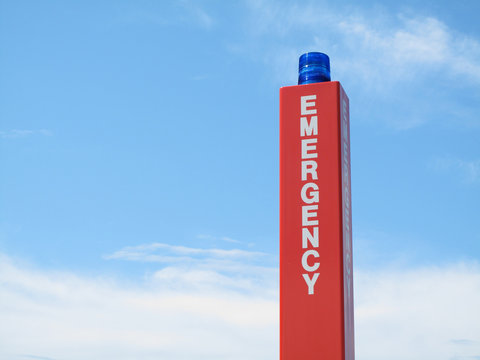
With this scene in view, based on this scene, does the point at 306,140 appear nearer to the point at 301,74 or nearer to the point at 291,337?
the point at 301,74

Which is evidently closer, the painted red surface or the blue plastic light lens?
the painted red surface

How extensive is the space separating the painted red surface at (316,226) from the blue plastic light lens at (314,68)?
0.24 metres

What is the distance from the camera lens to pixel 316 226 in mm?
10234

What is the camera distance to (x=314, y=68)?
36.0 ft

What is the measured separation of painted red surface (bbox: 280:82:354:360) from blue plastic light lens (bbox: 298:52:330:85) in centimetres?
24

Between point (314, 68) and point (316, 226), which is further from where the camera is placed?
point (314, 68)

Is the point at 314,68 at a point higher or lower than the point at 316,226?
higher

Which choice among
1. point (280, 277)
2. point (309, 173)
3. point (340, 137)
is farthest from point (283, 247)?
point (340, 137)

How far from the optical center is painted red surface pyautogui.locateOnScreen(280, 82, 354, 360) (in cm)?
986

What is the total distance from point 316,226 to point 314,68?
2691 mm

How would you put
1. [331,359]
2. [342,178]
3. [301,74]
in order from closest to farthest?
[331,359], [342,178], [301,74]

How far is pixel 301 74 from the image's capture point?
11086mm

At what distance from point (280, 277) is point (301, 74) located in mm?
3422

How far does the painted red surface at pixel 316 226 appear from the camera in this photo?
9.86 m
